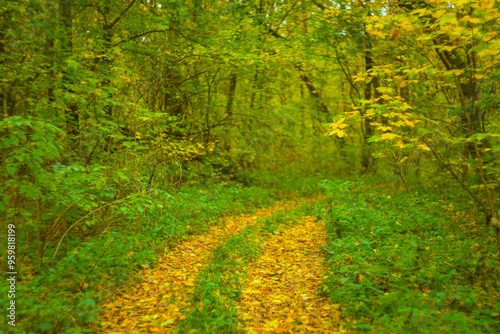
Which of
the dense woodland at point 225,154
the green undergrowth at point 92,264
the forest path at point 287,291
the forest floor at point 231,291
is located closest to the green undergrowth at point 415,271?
the dense woodland at point 225,154

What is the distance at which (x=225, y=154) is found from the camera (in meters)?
13.1

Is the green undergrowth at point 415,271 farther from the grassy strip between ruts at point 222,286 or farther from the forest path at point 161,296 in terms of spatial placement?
the forest path at point 161,296

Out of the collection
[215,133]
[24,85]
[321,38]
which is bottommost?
[215,133]

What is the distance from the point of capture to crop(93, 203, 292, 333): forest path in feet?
13.1

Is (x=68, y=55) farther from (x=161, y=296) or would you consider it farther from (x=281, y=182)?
(x=281, y=182)

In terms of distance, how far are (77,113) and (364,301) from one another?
241 inches

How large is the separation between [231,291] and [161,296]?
3.55ft

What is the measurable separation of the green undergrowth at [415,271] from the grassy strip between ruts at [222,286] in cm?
140

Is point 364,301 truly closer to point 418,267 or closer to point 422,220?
point 418,267

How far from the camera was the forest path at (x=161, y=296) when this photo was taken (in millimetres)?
4008

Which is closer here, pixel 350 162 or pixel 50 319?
pixel 50 319

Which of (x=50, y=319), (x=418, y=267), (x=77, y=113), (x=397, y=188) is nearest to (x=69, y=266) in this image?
(x=50, y=319)

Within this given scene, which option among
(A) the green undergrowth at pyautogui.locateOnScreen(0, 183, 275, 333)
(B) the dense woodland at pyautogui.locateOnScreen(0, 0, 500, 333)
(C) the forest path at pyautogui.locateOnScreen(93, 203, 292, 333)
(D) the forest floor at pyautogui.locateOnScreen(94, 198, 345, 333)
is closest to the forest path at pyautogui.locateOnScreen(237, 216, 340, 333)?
(D) the forest floor at pyautogui.locateOnScreen(94, 198, 345, 333)

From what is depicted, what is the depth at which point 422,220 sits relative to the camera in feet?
22.0
